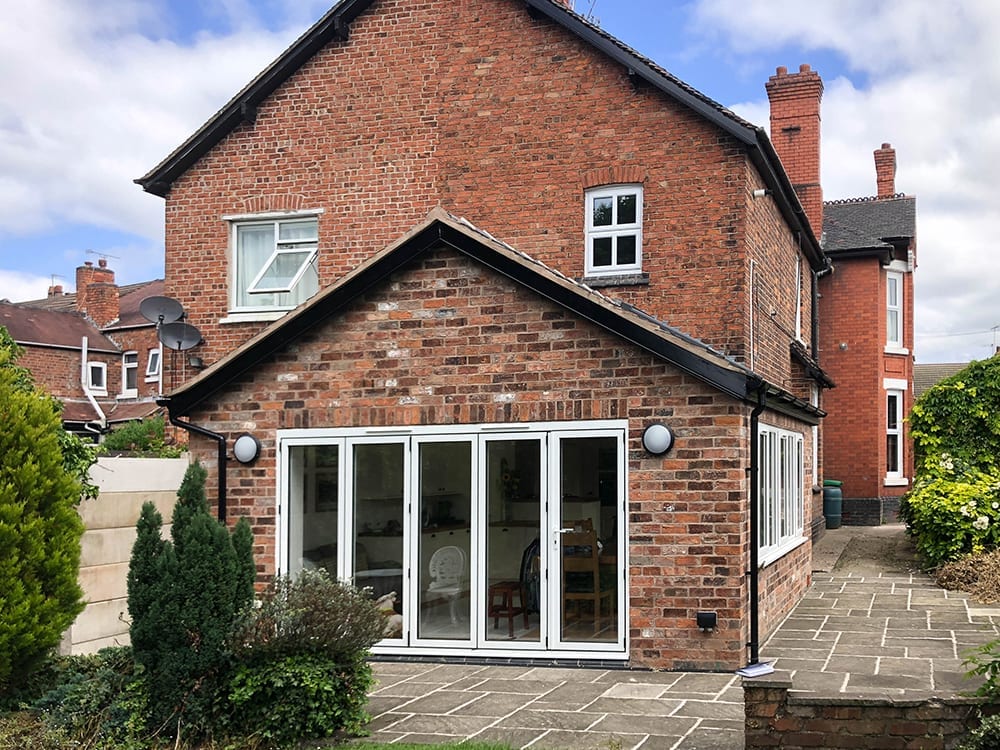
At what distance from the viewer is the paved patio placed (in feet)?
25.4

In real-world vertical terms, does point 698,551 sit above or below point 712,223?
below

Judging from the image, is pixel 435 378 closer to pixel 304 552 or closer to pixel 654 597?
pixel 304 552

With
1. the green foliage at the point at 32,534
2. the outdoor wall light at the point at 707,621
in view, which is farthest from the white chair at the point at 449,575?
the green foliage at the point at 32,534

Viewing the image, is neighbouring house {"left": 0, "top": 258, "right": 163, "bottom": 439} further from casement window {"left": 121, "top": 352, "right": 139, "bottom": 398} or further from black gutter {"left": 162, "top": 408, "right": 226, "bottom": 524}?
black gutter {"left": 162, "top": 408, "right": 226, "bottom": 524}

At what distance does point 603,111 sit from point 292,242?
5.26 metres

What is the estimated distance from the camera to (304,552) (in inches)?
447

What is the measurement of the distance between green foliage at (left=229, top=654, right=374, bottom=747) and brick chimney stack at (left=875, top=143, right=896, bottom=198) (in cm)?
2883

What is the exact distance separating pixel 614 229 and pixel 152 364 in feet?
93.3

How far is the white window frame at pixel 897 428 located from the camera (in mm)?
27656

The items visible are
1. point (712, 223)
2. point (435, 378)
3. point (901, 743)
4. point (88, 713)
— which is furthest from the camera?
point (712, 223)

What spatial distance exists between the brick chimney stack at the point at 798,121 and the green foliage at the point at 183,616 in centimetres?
1827

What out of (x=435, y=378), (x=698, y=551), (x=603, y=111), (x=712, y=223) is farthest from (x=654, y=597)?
(x=603, y=111)

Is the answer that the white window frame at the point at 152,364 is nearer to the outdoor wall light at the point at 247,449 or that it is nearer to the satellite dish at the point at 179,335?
the satellite dish at the point at 179,335

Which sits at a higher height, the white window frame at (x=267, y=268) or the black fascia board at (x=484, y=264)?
the white window frame at (x=267, y=268)
